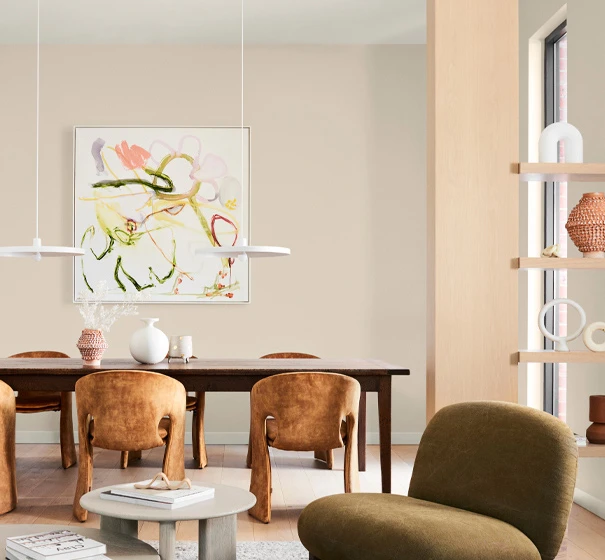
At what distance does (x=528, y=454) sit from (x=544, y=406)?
3.06m

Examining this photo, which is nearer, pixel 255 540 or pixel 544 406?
pixel 255 540

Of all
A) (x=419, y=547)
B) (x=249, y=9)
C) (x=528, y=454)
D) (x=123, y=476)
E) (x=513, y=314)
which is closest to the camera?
(x=419, y=547)

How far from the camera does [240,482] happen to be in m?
5.06

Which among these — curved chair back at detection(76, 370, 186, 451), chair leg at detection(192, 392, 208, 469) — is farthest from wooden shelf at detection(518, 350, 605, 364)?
chair leg at detection(192, 392, 208, 469)

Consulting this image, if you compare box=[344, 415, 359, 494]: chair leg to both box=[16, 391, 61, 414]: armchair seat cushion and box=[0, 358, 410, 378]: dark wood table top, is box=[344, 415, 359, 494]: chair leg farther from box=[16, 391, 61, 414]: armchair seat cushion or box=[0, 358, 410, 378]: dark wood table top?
box=[16, 391, 61, 414]: armchair seat cushion

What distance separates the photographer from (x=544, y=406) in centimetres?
548

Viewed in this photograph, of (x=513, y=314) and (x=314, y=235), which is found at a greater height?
(x=314, y=235)

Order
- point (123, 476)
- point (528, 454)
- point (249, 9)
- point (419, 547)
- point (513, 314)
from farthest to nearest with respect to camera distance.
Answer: point (249, 9) < point (123, 476) < point (513, 314) < point (528, 454) < point (419, 547)

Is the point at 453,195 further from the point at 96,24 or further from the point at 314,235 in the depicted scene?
the point at 96,24

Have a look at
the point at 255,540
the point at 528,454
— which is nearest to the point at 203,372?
the point at 255,540

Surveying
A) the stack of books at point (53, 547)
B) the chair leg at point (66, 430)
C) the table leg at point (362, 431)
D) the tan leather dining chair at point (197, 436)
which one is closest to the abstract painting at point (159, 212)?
the tan leather dining chair at point (197, 436)

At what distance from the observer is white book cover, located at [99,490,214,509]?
8.41ft

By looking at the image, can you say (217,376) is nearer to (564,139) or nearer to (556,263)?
(556,263)

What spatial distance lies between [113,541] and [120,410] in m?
1.61
